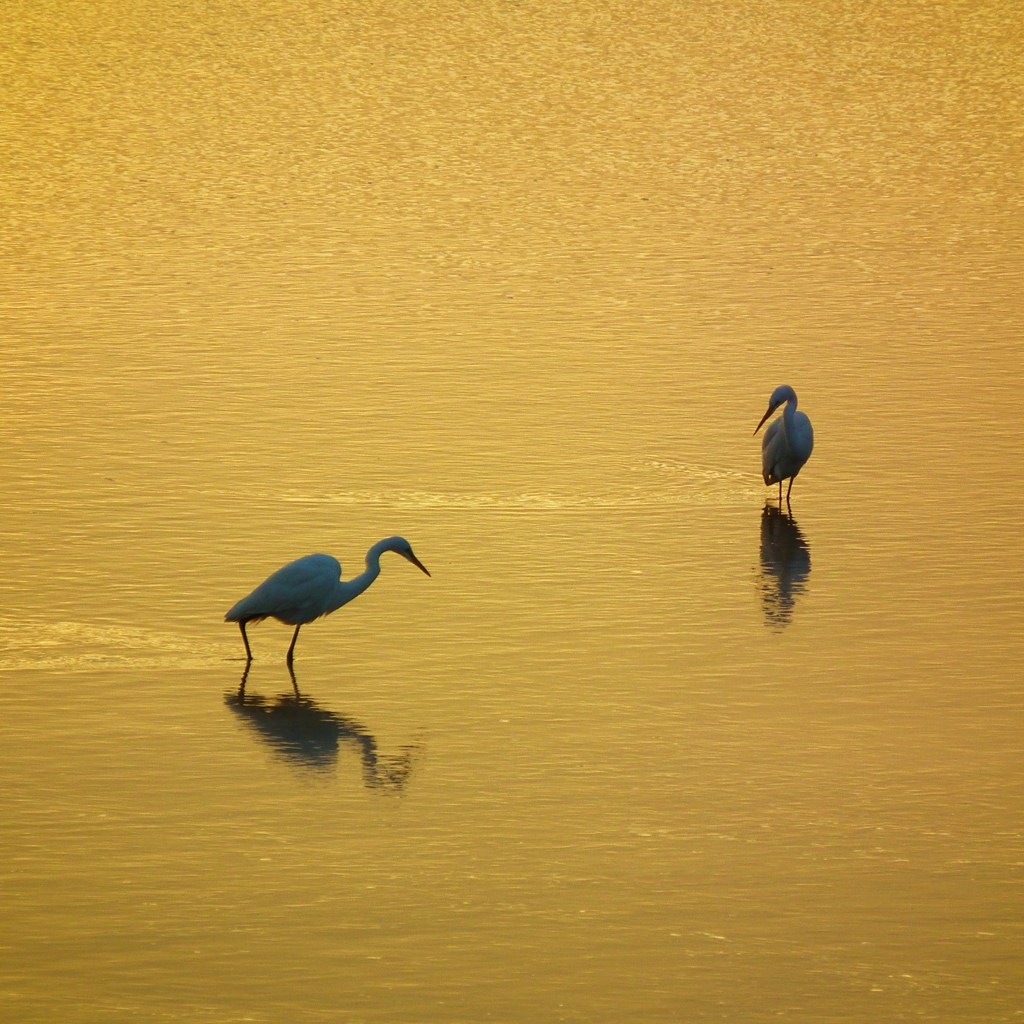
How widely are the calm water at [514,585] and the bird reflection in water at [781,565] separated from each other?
0.17ft

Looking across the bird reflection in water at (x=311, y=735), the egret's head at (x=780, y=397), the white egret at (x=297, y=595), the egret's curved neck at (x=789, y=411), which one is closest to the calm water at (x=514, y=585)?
the bird reflection in water at (x=311, y=735)

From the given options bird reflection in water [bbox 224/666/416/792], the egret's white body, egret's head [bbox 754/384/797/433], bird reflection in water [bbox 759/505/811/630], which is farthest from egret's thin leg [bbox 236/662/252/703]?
egret's head [bbox 754/384/797/433]

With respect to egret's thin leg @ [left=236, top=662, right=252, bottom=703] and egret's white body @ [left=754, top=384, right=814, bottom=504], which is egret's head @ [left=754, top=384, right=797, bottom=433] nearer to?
egret's white body @ [left=754, top=384, right=814, bottom=504]

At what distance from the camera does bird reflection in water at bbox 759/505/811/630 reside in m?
17.3

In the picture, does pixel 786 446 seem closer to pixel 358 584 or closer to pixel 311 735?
pixel 358 584

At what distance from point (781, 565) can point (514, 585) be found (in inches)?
88.4

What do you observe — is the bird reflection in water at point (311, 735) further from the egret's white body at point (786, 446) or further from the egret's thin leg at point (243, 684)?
the egret's white body at point (786, 446)

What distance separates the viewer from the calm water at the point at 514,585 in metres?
11.7

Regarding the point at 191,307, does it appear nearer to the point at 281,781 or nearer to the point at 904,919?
the point at 281,781

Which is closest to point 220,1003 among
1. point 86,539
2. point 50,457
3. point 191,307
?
point 86,539

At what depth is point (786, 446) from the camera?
2016cm

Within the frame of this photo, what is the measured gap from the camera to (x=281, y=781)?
45.3 feet

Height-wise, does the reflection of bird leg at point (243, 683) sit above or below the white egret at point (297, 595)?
below

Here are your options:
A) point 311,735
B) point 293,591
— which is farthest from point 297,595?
point 311,735
